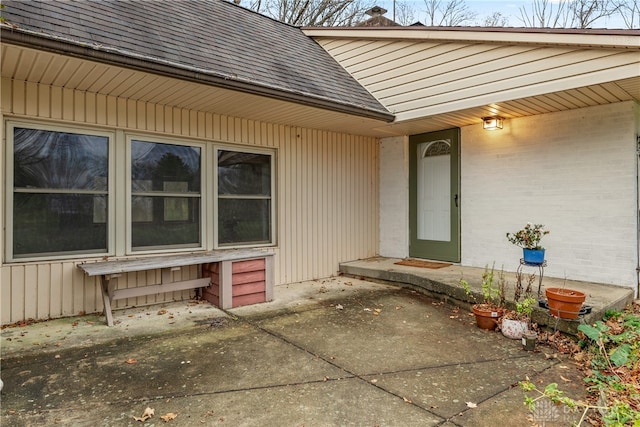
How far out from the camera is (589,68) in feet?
12.6

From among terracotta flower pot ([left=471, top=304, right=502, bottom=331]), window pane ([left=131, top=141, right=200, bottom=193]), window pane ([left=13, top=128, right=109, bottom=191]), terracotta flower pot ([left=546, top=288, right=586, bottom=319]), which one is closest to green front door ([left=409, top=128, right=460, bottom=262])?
terracotta flower pot ([left=471, top=304, right=502, bottom=331])

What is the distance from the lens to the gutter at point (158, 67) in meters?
2.92

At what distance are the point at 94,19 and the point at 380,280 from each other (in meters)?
4.79

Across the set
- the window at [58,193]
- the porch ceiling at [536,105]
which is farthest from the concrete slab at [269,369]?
the porch ceiling at [536,105]

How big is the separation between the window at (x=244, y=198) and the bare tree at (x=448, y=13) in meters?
10.5

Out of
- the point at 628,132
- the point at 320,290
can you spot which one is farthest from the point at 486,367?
the point at 628,132

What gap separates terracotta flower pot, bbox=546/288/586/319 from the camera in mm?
3375

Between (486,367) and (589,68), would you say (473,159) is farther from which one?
(486,367)

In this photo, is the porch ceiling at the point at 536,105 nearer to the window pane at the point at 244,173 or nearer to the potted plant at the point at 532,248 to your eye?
the potted plant at the point at 532,248

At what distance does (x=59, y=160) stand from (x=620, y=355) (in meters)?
5.42

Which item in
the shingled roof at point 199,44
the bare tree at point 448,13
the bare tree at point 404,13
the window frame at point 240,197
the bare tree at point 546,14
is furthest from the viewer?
the bare tree at point 404,13

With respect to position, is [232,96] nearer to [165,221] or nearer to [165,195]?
[165,195]

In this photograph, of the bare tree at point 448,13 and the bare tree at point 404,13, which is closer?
the bare tree at point 448,13

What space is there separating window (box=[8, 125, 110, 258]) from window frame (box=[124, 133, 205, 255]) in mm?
213
